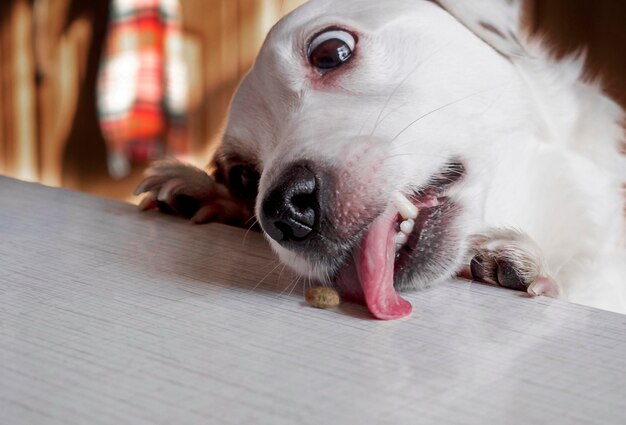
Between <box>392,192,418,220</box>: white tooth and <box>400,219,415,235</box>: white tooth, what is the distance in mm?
16

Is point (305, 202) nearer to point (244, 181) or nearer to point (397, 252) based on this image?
point (397, 252)

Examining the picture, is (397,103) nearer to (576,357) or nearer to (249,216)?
(249,216)

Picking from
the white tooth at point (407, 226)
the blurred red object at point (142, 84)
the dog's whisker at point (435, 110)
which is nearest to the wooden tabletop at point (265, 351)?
the white tooth at point (407, 226)

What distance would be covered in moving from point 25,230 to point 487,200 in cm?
78

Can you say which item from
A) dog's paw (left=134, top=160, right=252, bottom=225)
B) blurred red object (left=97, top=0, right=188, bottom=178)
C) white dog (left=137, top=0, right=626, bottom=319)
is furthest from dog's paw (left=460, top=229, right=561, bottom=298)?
blurred red object (left=97, top=0, right=188, bottom=178)

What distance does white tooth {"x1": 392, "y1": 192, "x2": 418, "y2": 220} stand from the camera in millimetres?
1154

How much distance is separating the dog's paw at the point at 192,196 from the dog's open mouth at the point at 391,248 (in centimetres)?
48

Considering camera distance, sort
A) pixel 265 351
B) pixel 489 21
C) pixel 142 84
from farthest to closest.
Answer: pixel 142 84, pixel 489 21, pixel 265 351

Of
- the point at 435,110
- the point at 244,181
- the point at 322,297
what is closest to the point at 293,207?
the point at 322,297

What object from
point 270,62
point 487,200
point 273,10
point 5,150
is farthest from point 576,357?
point 5,150

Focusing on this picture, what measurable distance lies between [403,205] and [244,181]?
1.60 feet

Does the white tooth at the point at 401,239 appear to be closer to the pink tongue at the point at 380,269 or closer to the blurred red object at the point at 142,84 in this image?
the pink tongue at the point at 380,269

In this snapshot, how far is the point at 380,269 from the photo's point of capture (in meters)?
1.07

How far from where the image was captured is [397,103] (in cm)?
129
